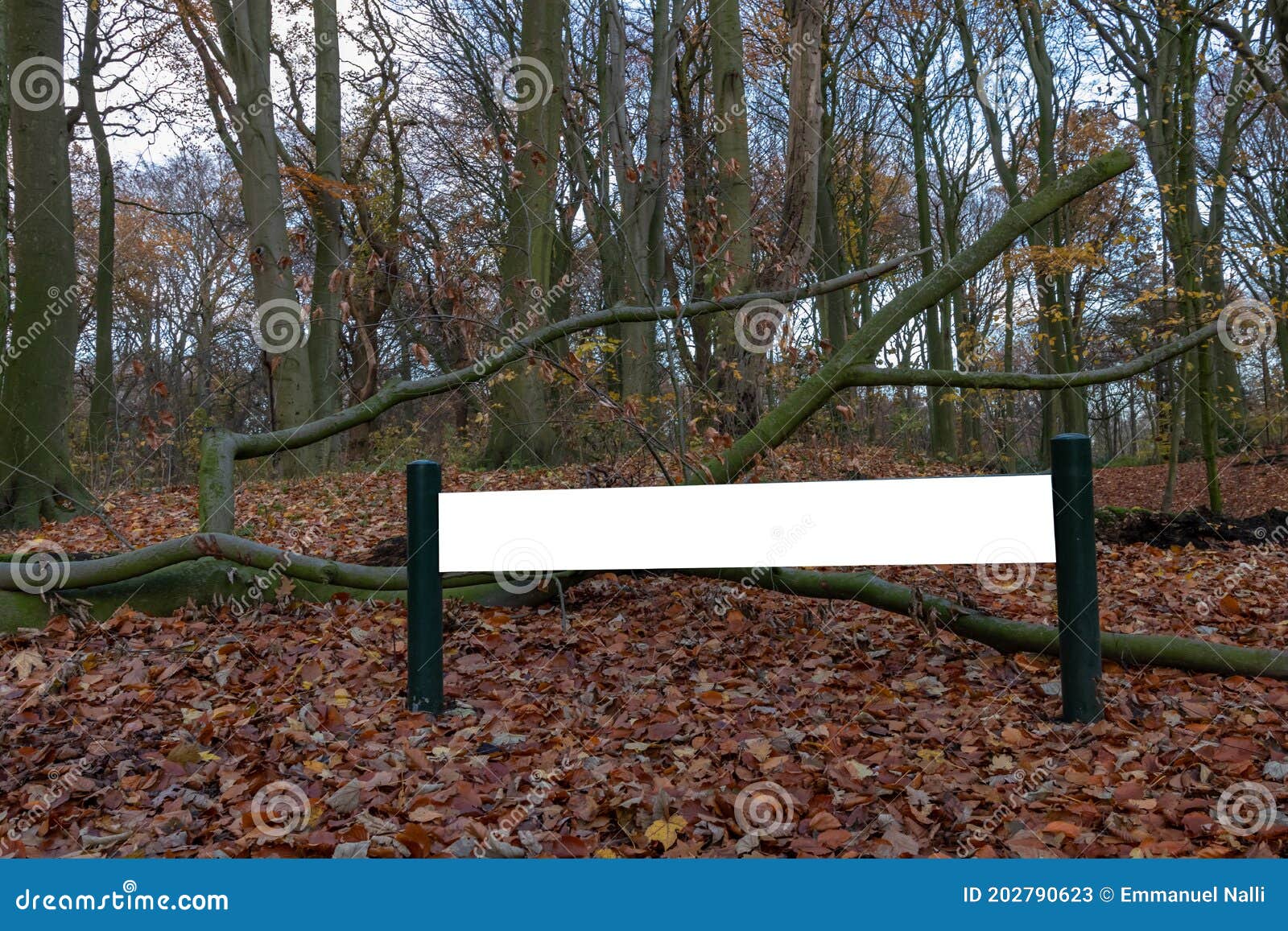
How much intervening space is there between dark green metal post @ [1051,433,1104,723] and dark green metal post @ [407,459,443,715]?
2.18 metres

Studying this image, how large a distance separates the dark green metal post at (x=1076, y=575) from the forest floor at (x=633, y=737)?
0.42 feet

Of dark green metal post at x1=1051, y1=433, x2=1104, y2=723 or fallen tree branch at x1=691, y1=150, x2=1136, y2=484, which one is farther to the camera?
fallen tree branch at x1=691, y1=150, x2=1136, y2=484

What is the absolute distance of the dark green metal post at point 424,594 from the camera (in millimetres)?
3277

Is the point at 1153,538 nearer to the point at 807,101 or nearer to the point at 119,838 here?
the point at 807,101

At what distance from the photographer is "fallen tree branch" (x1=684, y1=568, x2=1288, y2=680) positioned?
11.9 feet

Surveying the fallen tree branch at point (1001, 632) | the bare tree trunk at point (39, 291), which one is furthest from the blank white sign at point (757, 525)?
the bare tree trunk at point (39, 291)

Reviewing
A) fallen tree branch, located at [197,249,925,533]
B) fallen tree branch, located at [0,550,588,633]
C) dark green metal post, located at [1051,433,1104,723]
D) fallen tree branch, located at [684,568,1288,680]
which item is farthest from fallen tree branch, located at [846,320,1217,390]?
fallen tree branch, located at [0,550,588,633]

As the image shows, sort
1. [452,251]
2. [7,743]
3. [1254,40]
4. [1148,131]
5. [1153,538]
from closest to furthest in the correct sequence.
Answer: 1. [7,743]
2. [452,251]
3. [1153,538]
4. [1148,131]
5. [1254,40]

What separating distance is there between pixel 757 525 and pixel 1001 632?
149cm

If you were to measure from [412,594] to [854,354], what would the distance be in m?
2.51

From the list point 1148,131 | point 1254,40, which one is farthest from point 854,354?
point 1254,40

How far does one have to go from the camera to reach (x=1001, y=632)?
3.94 m

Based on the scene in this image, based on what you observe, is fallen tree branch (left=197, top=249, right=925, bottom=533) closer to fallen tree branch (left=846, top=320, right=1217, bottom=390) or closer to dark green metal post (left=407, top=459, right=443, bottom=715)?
fallen tree branch (left=846, top=320, right=1217, bottom=390)

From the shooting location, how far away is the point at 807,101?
25.8 feet
